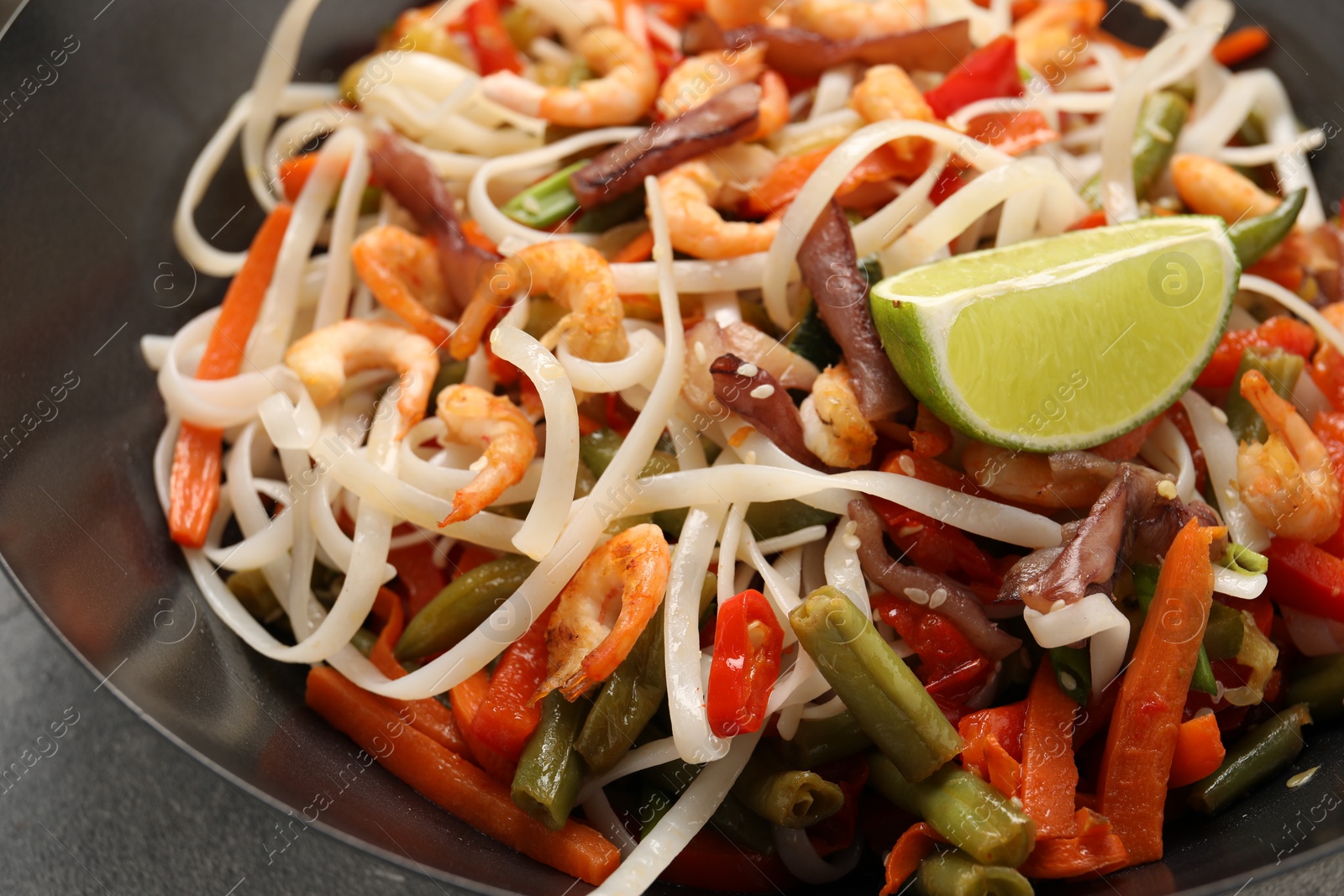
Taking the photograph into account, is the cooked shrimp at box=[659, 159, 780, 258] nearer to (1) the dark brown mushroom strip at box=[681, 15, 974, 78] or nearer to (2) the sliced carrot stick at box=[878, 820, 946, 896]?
(1) the dark brown mushroom strip at box=[681, 15, 974, 78]

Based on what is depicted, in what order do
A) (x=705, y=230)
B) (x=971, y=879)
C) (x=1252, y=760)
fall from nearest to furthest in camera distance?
1. (x=971, y=879)
2. (x=1252, y=760)
3. (x=705, y=230)

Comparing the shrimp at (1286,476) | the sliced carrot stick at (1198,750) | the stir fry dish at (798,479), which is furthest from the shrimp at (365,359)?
the shrimp at (1286,476)

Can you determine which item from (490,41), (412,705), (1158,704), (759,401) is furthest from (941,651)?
(490,41)

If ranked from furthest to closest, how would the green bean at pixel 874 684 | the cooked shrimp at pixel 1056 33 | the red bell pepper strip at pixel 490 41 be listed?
the red bell pepper strip at pixel 490 41
the cooked shrimp at pixel 1056 33
the green bean at pixel 874 684

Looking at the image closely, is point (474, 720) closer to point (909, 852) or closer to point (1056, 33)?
point (909, 852)

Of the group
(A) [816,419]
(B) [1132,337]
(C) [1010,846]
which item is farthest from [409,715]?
(B) [1132,337]

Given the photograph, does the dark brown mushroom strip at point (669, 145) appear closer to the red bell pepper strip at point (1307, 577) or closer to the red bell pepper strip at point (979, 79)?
the red bell pepper strip at point (979, 79)

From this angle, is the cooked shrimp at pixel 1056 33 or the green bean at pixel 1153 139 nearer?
the green bean at pixel 1153 139
